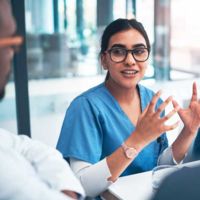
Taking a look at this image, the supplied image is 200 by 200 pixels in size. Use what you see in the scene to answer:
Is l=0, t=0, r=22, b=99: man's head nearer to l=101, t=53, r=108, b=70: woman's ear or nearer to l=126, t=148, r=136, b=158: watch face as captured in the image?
l=126, t=148, r=136, b=158: watch face

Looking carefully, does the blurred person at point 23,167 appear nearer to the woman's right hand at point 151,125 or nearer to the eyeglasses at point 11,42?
the eyeglasses at point 11,42

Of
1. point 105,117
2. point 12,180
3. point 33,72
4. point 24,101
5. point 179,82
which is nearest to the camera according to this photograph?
point 12,180

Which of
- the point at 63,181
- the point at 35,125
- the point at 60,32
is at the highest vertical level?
the point at 60,32

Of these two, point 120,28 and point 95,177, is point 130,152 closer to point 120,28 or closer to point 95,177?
point 95,177

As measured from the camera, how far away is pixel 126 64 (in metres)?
1.19

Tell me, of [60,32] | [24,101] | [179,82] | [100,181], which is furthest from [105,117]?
[179,82]

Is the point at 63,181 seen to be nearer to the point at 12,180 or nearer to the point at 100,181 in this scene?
the point at 12,180

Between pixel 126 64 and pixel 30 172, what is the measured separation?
2.55 ft

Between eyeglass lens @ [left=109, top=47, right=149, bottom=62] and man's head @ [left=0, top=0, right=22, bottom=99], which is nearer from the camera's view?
man's head @ [left=0, top=0, right=22, bottom=99]

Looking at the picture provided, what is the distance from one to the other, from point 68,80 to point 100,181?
207cm

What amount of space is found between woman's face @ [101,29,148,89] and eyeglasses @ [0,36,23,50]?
2.42 feet

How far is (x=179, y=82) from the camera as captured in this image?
3.37 meters

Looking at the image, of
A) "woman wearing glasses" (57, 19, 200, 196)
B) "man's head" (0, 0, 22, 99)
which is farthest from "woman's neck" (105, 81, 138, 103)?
"man's head" (0, 0, 22, 99)

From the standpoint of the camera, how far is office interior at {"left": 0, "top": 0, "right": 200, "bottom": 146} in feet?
8.61
